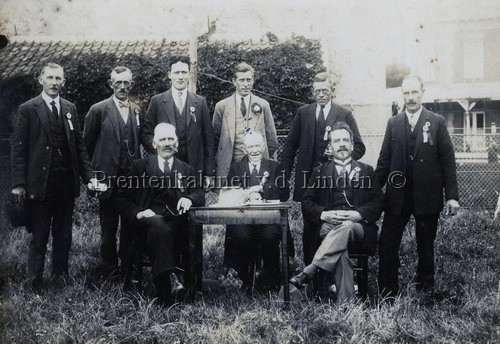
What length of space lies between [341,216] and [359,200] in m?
0.27

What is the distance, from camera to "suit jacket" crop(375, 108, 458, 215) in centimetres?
396

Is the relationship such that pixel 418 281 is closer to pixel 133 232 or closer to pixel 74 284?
pixel 133 232

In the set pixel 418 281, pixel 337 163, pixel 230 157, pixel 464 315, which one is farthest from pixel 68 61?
pixel 464 315

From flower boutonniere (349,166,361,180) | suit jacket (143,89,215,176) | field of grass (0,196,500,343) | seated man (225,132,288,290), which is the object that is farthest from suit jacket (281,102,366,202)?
field of grass (0,196,500,343)

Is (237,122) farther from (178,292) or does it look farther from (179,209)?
(178,292)

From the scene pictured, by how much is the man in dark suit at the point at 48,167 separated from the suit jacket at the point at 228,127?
125 centimetres

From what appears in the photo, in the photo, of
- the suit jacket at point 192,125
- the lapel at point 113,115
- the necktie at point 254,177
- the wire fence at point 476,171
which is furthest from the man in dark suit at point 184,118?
the wire fence at point 476,171

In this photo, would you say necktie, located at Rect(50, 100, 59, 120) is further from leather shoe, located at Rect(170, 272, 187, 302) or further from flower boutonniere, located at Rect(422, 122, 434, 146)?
flower boutonniere, located at Rect(422, 122, 434, 146)

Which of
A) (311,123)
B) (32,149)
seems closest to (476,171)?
(311,123)

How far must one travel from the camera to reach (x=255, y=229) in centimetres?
421

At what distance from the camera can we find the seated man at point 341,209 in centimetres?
366

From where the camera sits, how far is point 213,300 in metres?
3.89

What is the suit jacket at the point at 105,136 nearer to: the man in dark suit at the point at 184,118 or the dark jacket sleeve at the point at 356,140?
the man in dark suit at the point at 184,118

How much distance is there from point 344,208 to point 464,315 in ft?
3.83
